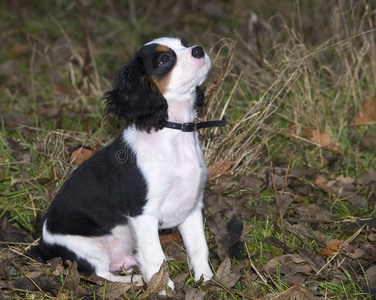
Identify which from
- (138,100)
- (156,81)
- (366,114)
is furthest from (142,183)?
(366,114)

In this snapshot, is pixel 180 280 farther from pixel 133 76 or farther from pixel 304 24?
pixel 304 24

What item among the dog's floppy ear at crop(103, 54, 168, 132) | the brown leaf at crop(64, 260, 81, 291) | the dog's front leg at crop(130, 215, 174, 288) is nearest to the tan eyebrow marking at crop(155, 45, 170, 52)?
the dog's floppy ear at crop(103, 54, 168, 132)

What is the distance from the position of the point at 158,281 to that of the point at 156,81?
1105 millimetres

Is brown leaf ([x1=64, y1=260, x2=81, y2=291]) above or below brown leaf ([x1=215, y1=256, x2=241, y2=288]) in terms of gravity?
above

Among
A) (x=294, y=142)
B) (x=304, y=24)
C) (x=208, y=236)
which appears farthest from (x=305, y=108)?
(x=304, y=24)

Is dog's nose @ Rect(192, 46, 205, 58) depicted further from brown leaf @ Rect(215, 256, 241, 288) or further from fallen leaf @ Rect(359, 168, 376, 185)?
fallen leaf @ Rect(359, 168, 376, 185)

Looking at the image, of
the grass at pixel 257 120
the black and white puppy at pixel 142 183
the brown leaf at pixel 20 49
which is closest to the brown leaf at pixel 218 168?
the grass at pixel 257 120

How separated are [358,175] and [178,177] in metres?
1.78

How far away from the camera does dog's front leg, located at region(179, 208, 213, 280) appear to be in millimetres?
3684

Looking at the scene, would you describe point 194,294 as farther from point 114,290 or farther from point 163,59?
point 163,59

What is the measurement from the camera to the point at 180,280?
3.65m

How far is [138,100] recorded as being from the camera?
11.4 feet

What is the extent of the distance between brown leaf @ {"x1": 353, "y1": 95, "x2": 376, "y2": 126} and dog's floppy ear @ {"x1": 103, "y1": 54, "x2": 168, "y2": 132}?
230cm

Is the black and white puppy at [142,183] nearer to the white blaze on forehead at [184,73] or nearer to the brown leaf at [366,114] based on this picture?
the white blaze on forehead at [184,73]
